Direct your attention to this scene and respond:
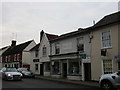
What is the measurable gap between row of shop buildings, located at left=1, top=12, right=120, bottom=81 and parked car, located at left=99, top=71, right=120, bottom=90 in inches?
187

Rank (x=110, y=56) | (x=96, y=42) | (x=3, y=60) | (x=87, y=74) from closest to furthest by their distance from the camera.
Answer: (x=110, y=56)
(x=96, y=42)
(x=87, y=74)
(x=3, y=60)

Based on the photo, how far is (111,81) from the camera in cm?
1370

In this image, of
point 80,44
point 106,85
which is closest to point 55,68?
point 80,44

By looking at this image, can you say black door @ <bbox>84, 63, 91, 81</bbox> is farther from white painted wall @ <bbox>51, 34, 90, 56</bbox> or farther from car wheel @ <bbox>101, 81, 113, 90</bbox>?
car wheel @ <bbox>101, 81, 113, 90</bbox>

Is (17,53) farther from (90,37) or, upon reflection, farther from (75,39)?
(90,37)

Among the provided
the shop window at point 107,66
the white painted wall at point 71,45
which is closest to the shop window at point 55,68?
the white painted wall at point 71,45

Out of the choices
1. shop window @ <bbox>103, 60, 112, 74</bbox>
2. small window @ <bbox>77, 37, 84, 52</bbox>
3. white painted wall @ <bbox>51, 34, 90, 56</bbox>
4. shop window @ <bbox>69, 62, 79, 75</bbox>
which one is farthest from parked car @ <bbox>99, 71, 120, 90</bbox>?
shop window @ <bbox>69, 62, 79, 75</bbox>

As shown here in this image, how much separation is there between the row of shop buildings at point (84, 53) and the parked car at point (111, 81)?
4.75 m

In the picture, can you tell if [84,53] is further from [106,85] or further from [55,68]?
[106,85]

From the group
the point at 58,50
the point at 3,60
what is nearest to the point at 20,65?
the point at 3,60

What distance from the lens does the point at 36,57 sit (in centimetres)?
3753

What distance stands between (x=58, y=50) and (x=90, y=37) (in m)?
7.92

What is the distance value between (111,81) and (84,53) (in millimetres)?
10058

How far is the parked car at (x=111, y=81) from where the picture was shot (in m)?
13.4
